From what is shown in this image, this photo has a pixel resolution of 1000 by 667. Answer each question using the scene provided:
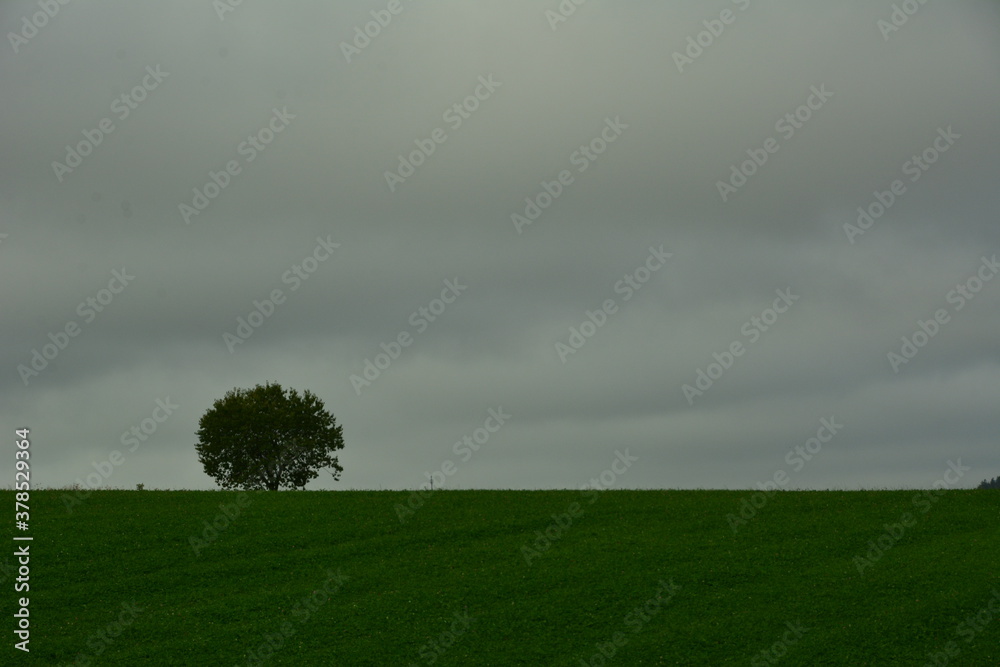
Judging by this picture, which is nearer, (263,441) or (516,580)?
(516,580)

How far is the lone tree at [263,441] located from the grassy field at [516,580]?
89.7 feet

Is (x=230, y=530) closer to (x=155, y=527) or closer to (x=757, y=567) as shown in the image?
(x=155, y=527)

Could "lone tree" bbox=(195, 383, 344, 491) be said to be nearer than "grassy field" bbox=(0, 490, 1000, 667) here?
No

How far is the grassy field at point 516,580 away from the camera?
3369 centimetres

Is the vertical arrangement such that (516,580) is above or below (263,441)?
below

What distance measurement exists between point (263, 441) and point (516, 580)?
46.0 metres

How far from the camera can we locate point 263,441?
265ft

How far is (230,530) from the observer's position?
46.3 metres

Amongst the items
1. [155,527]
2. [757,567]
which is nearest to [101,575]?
[155,527]

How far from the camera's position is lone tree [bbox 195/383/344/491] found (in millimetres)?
80000

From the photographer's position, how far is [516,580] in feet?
129

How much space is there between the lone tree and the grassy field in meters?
27.4

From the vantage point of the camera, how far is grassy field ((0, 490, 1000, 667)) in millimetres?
33688

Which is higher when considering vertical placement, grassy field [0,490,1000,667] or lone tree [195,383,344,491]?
lone tree [195,383,344,491]
